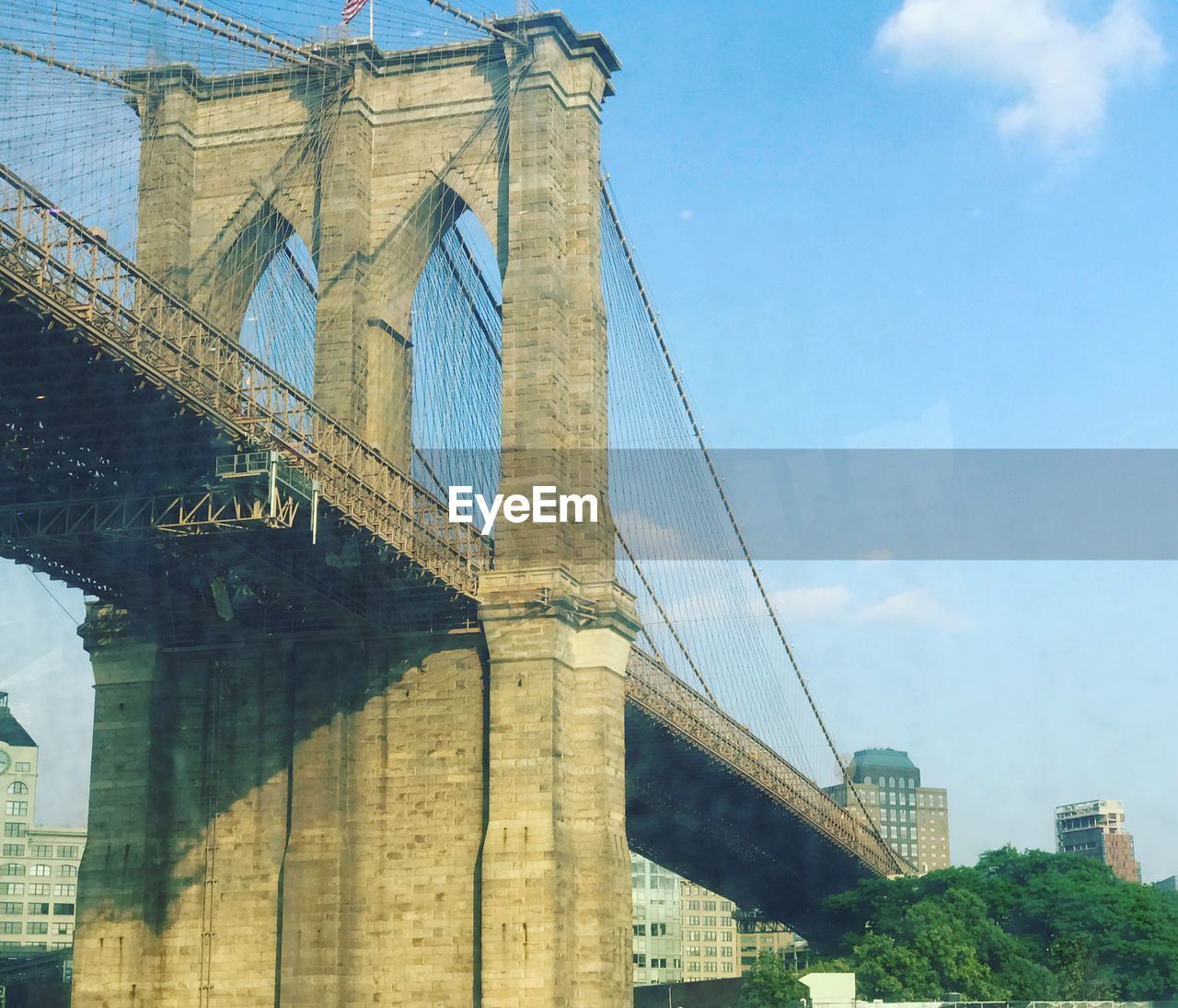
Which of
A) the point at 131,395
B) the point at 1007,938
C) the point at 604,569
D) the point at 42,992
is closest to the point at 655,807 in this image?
the point at 1007,938

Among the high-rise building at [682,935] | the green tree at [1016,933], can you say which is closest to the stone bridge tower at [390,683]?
the green tree at [1016,933]

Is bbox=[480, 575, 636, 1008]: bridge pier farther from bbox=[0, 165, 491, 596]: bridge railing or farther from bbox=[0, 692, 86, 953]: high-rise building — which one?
bbox=[0, 692, 86, 953]: high-rise building

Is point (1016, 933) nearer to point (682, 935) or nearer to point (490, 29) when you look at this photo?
point (490, 29)

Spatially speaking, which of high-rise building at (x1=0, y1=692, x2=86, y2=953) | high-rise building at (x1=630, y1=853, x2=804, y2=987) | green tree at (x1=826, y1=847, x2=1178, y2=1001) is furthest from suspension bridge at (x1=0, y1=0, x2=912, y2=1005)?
high-rise building at (x1=630, y1=853, x2=804, y2=987)

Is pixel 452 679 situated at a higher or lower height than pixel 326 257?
lower

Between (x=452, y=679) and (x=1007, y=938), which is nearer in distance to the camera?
(x=452, y=679)

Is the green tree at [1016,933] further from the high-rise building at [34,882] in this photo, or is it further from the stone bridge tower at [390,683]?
the high-rise building at [34,882]

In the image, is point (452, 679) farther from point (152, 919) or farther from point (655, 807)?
point (655, 807)
